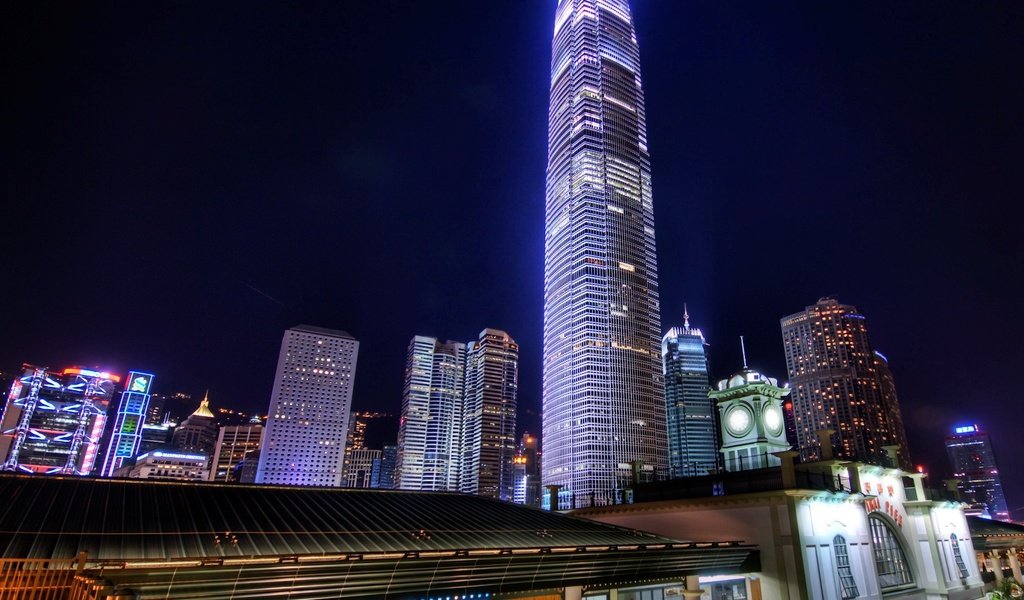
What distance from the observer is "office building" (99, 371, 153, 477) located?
193 m

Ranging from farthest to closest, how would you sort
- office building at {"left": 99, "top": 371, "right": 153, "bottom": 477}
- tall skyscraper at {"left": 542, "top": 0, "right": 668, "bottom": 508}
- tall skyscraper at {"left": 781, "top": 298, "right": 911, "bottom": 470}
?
office building at {"left": 99, "top": 371, "right": 153, "bottom": 477}, tall skyscraper at {"left": 781, "top": 298, "right": 911, "bottom": 470}, tall skyscraper at {"left": 542, "top": 0, "right": 668, "bottom": 508}

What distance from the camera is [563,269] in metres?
164

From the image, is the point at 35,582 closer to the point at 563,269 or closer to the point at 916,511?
the point at 916,511

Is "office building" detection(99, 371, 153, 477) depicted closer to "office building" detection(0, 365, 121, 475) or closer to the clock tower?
"office building" detection(0, 365, 121, 475)

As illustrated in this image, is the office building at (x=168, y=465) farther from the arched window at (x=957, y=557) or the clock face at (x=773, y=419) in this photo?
the arched window at (x=957, y=557)

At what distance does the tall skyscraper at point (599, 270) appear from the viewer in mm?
146750

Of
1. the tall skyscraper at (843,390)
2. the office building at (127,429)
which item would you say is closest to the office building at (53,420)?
the office building at (127,429)

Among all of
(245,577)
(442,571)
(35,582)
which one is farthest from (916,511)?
(35,582)

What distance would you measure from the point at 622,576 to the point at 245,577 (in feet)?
38.5

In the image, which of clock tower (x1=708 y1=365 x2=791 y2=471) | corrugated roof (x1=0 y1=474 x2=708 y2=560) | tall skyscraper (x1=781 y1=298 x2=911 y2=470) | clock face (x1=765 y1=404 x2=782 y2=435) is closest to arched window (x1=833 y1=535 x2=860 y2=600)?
clock tower (x1=708 y1=365 x2=791 y2=471)

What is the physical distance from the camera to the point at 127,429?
636ft

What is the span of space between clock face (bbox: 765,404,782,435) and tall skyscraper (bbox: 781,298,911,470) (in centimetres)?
17854

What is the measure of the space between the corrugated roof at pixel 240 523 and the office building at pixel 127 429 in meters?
222

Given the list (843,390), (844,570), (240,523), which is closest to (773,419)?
(844,570)
